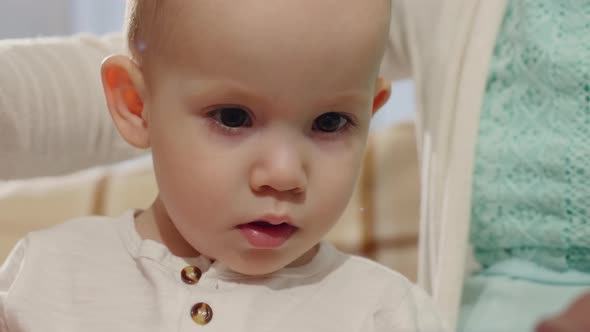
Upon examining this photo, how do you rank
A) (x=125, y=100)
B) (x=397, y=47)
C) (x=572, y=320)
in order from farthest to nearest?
(x=397, y=47) → (x=125, y=100) → (x=572, y=320)

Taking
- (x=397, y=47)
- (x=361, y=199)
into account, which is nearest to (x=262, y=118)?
(x=397, y=47)

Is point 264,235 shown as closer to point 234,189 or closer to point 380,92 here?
point 234,189

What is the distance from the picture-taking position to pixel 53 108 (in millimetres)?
838

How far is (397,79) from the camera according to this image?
1.14 meters

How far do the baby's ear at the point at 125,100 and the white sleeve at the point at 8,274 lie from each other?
5.7 inches

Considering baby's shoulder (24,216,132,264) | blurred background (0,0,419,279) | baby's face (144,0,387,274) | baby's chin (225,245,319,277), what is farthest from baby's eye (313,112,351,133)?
blurred background (0,0,419,279)

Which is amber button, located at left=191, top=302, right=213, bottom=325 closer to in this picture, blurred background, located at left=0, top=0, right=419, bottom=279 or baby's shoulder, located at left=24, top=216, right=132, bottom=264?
baby's shoulder, located at left=24, top=216, right=132, bottom=264

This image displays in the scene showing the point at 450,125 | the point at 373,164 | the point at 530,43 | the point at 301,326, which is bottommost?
the point at 373,164

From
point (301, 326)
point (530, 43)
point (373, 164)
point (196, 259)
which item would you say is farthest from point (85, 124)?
point (373, 164)

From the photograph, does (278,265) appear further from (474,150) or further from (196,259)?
(474,150)

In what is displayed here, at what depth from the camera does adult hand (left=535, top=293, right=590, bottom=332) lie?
0.29m

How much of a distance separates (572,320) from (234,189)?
0.33 meters

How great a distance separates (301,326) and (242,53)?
0.23m

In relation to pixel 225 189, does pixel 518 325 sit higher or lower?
lower
